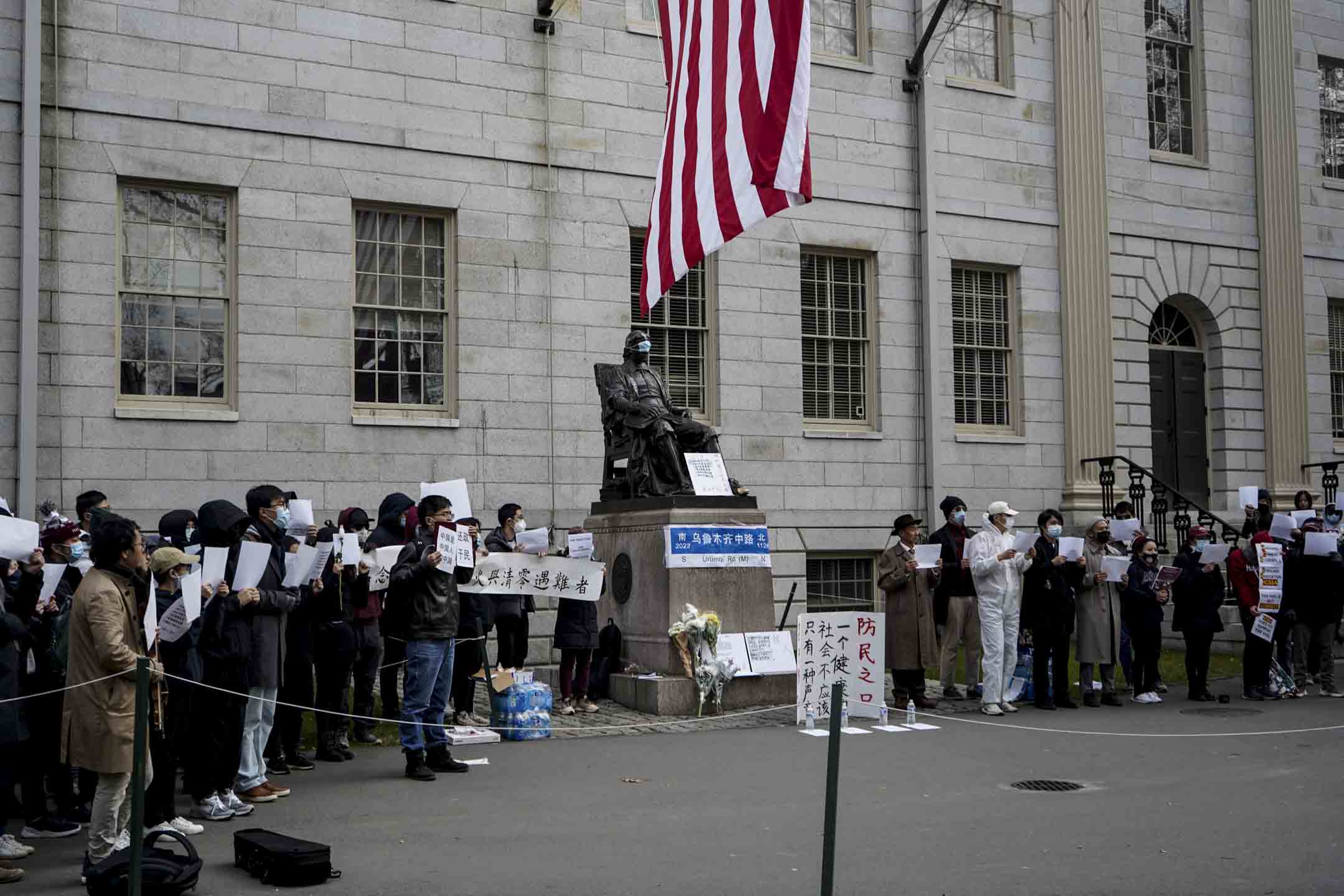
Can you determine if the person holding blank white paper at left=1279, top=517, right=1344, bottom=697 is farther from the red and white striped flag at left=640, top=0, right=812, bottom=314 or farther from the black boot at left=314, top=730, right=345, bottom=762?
the black boot at left=314, top=730, right=345, bottom=762

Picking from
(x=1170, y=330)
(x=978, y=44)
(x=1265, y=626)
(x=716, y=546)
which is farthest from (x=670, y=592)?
(x=1170, y=330)

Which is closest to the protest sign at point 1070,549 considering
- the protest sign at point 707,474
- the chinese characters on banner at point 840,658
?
the chinese characters on banner at point 840,658

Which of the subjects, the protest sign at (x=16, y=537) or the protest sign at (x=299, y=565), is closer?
the protest sign at (x=16, y=537)

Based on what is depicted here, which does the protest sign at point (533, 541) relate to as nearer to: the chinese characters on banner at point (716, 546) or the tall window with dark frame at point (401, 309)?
the chinese characters on banner at point (716, 546)

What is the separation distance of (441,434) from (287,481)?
75.8 inches

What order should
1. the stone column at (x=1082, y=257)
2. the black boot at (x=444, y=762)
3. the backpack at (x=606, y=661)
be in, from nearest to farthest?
the black boot at (x=444, y=762)
the backpack at (x=606, y=661)
the stone column at (x=1082, y=257)

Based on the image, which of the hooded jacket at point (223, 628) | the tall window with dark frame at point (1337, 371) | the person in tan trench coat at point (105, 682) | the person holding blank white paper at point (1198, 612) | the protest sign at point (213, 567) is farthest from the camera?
the tall window with dark frame at point (1337, 371)

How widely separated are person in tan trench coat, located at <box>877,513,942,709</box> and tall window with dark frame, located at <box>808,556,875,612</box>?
5.32 metres

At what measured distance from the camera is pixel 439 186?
56.9 ft

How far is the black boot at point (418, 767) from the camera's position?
10.2 meters

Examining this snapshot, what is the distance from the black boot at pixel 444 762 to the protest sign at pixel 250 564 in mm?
2264

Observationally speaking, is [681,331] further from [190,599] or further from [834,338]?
[190,599]

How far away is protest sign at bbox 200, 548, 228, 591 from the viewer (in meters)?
8.62

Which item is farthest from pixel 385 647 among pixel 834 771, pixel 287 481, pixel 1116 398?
pixel 1116 398
